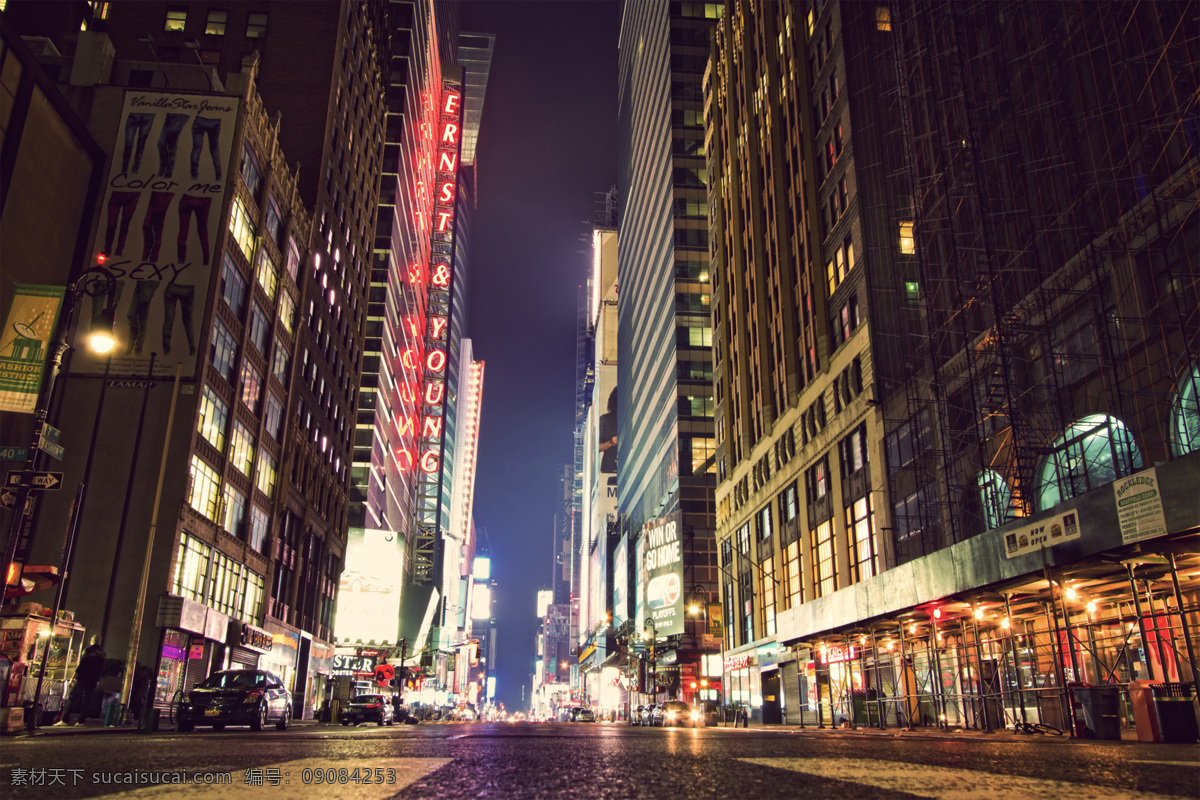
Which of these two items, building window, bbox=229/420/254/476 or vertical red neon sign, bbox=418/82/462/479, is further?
vertical red neon sign, bbox=418/82/462/479

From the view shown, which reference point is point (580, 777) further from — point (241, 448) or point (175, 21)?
point (175, 21)

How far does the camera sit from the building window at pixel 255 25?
64125 millimetres

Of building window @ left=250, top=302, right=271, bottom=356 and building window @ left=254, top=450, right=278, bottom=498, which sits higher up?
building window @ left=250, top=302, right=271, bottom=356

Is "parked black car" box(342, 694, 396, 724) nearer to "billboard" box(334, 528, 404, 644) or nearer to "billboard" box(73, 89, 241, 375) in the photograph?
"billboard" box(73, 89, 241, 375)

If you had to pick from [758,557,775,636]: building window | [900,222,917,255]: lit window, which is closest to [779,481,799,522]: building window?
[758,557,775,636]: building window

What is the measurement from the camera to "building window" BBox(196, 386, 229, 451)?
41688 millimetres

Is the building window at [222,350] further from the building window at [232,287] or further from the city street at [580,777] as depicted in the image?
the city street at [580,777]

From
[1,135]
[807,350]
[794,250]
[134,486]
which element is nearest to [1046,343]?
[807,350]

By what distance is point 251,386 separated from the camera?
49.0m

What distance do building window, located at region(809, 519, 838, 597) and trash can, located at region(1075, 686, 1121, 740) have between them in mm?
29179

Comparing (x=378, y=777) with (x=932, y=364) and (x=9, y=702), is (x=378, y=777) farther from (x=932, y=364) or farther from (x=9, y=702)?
(x=932, y=364)

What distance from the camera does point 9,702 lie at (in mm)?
18859

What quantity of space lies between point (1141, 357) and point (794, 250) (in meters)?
34.8

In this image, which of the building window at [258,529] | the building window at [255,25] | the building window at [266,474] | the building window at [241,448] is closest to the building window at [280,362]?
the building window at [266,474]
